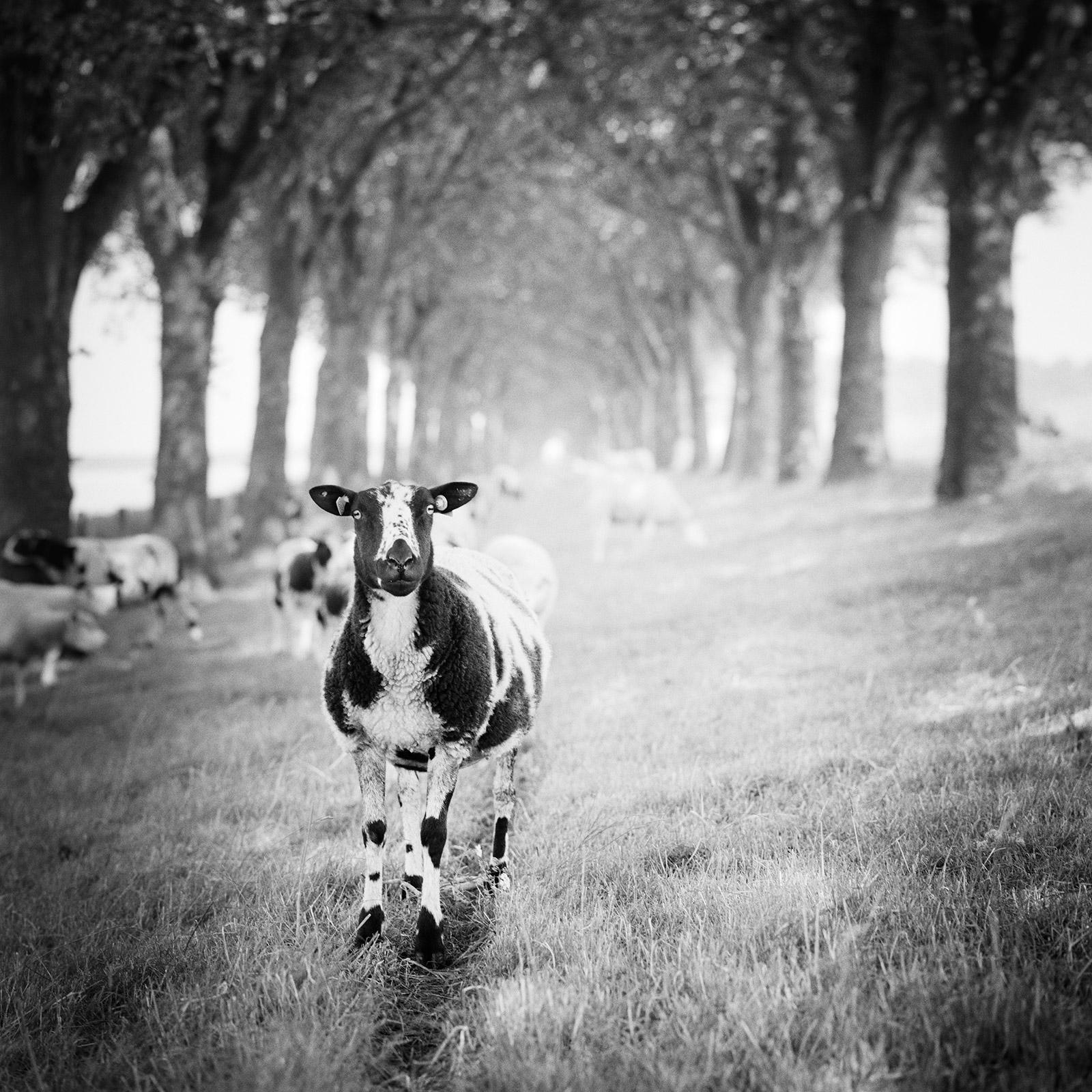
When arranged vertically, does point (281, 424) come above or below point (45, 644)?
above

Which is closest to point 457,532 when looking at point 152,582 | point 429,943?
point 429,943

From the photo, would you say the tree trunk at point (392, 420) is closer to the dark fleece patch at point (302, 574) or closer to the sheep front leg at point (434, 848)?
the dark fleece patch at point (302, 574)

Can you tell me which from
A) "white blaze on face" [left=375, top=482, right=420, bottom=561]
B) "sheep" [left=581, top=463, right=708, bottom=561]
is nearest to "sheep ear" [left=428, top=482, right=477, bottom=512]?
"white blaze on face" [left=375, top=482, right=420, bottom=561]

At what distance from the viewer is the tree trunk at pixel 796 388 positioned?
2230 centimetres

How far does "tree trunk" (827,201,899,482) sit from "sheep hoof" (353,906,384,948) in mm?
16340

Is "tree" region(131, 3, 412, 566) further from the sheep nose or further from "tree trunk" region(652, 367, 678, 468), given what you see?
"tree trunk" region(652, 367, 678, 468)

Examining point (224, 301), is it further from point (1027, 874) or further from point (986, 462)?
point (1027, 874)

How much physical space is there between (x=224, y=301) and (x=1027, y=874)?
54.8 ft

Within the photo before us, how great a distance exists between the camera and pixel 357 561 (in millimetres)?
4012

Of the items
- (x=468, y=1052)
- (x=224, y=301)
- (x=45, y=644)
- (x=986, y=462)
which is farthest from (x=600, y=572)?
(x=468, y=1052)

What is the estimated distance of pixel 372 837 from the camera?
153 inches

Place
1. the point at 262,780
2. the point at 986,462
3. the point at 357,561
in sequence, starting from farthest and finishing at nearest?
the point at 986,462 → the point at 262,780 → the point at 357,561

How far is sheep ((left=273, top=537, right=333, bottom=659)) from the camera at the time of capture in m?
10.5

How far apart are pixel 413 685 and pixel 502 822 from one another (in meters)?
1.06
